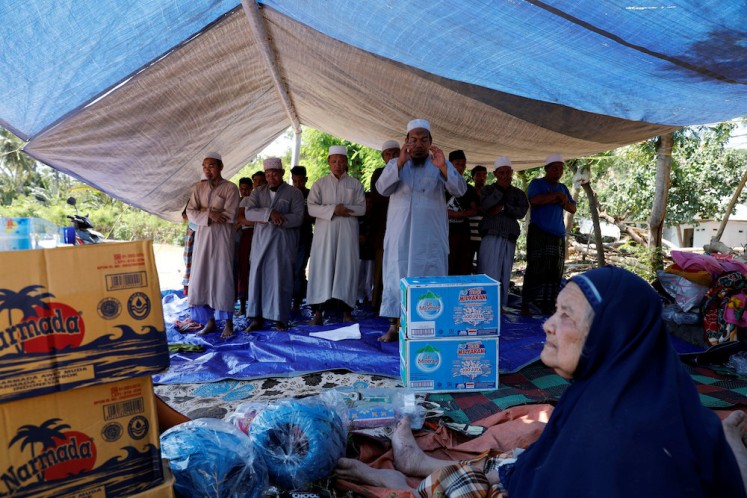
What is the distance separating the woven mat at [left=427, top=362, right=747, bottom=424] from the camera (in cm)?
320

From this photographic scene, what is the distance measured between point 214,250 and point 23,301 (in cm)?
391

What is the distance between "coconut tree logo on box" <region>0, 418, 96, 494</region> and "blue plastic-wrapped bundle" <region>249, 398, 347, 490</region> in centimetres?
80

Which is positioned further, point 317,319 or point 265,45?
point 317,319

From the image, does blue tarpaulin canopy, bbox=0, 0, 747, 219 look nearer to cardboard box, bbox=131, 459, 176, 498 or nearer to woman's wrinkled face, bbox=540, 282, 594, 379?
woman's wrinkled face, bbox=540, 282, 594, 379

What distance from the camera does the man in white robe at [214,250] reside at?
5.11m

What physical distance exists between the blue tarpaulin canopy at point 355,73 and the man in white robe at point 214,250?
91cm

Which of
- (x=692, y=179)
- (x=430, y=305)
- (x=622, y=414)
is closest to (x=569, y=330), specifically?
(x=622, y=414)

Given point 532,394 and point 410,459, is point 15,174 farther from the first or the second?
point 410,459

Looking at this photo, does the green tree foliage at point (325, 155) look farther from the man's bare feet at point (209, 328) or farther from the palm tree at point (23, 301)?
the palm tree at point (23, 301)

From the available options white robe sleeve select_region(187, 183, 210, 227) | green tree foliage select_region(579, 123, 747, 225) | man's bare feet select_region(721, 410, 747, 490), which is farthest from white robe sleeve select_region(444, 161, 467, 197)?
green tree foliage select_region(579, 123, 747, 225)

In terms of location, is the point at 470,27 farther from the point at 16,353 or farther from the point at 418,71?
the point at 16,353

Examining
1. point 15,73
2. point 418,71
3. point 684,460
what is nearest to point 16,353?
point 684,460

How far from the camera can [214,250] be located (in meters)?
5.19

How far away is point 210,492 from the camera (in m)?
1.82
